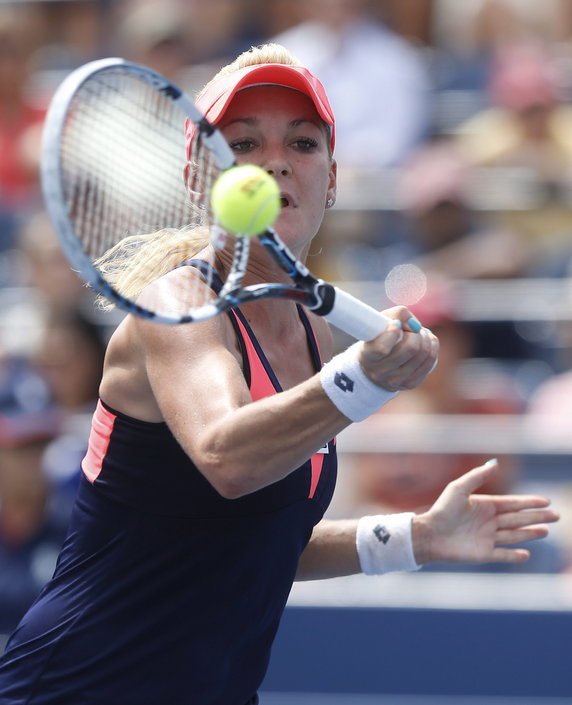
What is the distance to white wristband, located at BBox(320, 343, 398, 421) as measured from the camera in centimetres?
197

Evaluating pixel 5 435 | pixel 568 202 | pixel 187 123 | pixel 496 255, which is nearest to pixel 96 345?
pixel 5 435

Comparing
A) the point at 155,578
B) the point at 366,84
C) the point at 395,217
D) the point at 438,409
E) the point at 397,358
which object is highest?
the point at 366,84

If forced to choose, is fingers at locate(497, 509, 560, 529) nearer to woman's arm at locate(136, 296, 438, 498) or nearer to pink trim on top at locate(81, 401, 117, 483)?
woman's arm at locate(136, 296, 438, 498)

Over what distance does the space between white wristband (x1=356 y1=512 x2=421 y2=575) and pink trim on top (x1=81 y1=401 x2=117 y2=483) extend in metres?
0.70

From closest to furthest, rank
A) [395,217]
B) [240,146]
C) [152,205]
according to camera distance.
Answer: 1. [240,146]
2. [152,205]
3. [395,217]

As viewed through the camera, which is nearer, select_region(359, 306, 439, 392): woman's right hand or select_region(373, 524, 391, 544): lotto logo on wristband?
select_region(359, 306, 439, 392): woman's right hand

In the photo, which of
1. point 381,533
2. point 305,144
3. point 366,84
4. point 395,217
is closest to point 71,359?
point 395,217

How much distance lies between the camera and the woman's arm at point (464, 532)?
8.84ft

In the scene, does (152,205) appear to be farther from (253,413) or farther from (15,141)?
(15,141)

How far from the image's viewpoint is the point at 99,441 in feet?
7.82

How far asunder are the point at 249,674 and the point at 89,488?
1.66 ft

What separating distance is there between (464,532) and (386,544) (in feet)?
0.59

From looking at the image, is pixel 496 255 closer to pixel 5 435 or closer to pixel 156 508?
pixel 5 435

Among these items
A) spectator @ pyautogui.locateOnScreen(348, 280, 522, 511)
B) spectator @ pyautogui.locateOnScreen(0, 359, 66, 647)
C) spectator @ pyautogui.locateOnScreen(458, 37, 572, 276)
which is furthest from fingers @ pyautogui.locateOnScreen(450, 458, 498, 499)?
spectator @ pyautogui.locateOnScreen(458, 37, 572, 276)
